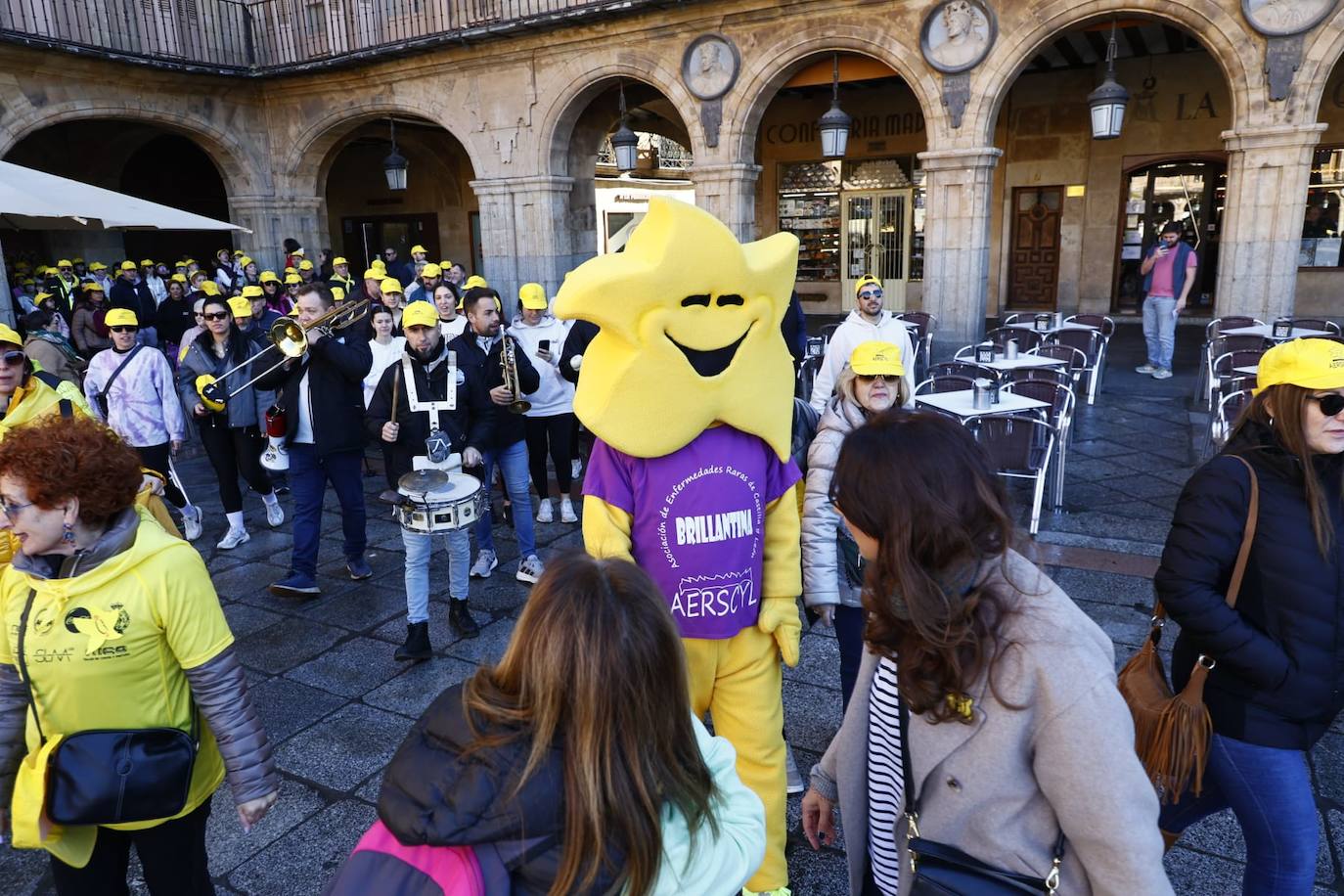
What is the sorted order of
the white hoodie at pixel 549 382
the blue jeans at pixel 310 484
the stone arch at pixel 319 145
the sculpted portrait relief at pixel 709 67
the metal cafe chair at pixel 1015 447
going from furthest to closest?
the stone arch at pixel 319 145
the sculpted portrait relief at pixel 709 67
the white hoodie at pixel 549 382
the metal cafe chair at pixel 1015 447
the blue jeans at pixel 310 484

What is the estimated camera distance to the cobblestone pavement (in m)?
2.83

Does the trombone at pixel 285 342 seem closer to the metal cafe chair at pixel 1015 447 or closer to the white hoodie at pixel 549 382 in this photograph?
the white hoodie at pixel 549 382

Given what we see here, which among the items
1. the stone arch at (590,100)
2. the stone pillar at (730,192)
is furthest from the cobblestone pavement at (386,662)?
the stone arch at (590,100)

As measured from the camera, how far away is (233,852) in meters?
2.93

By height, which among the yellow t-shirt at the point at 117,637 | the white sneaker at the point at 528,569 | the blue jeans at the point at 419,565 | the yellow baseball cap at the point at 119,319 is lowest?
the white sneaker at the point at 528,569

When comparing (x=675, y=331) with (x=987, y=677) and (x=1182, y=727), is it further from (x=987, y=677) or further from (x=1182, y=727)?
(x=1182, y=727)

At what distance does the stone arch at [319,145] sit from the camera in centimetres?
1417

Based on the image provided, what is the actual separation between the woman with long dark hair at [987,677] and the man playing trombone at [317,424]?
153 inches

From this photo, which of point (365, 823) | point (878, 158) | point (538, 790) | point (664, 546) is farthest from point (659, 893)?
point (878, 158)

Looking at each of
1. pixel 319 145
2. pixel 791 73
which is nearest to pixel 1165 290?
pixel 791 73

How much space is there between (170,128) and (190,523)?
11.3m

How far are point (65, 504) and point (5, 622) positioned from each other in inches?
12.2

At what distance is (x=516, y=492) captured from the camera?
521cm

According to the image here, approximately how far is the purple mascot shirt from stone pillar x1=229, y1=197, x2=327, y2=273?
14152 millimetres
